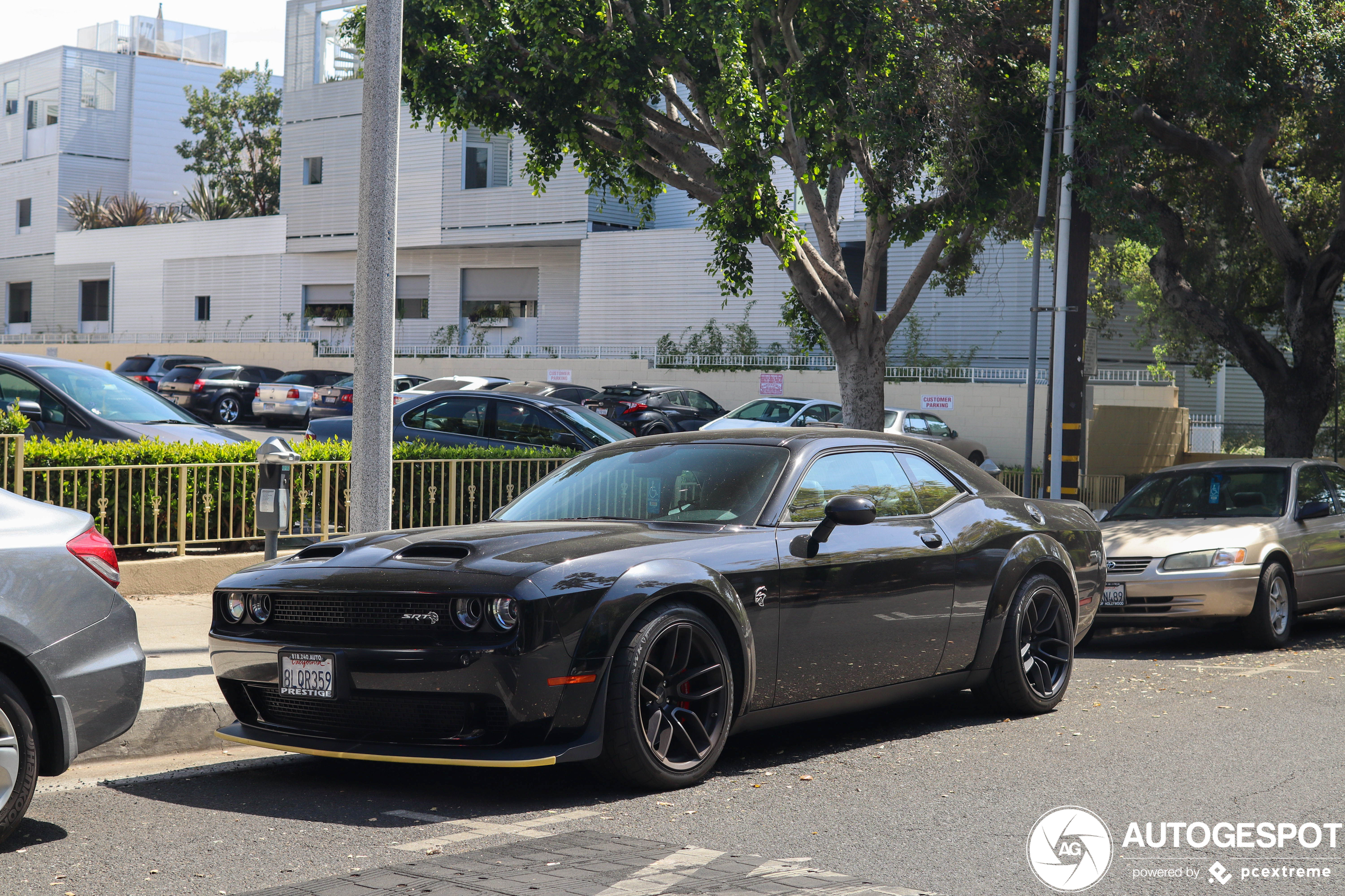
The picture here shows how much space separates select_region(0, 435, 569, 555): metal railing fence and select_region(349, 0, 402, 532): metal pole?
220cm

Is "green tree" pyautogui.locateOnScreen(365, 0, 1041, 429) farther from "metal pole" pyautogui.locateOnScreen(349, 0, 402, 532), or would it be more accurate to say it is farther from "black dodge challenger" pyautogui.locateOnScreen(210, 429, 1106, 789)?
"black dodge challenger" pyautogui.locateOnScreen(210, 429, 1106, 789)

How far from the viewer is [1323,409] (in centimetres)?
1800

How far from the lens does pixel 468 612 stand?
5176 mm

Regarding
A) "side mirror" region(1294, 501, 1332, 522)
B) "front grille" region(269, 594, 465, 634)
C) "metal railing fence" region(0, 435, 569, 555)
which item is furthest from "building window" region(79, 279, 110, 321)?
"front grille" region(269, 594, 465, 634)

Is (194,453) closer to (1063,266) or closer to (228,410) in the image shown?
Answer: (1063,266)

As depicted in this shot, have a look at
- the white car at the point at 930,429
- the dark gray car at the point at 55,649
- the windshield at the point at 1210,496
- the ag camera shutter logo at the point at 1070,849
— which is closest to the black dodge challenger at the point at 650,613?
the dark gray car at the point at 55,649

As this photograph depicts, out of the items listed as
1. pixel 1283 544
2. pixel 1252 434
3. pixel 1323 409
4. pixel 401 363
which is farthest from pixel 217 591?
pixel 401 363

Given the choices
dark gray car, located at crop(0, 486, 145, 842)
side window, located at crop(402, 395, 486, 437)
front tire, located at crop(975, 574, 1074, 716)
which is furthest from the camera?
side window, located at crop(402, 395, 486, 437)

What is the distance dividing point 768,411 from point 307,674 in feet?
70.0

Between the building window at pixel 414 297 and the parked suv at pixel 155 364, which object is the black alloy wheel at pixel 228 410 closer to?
the parked suv at pixel 155 364

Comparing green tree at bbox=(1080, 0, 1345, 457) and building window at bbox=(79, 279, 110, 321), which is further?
building window at bbox=(79, 279, 110, 321)

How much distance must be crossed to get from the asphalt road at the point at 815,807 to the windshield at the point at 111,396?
6.87 m

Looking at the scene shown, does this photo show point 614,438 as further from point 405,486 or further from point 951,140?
point 951,140

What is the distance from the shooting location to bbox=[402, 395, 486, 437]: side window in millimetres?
14617
